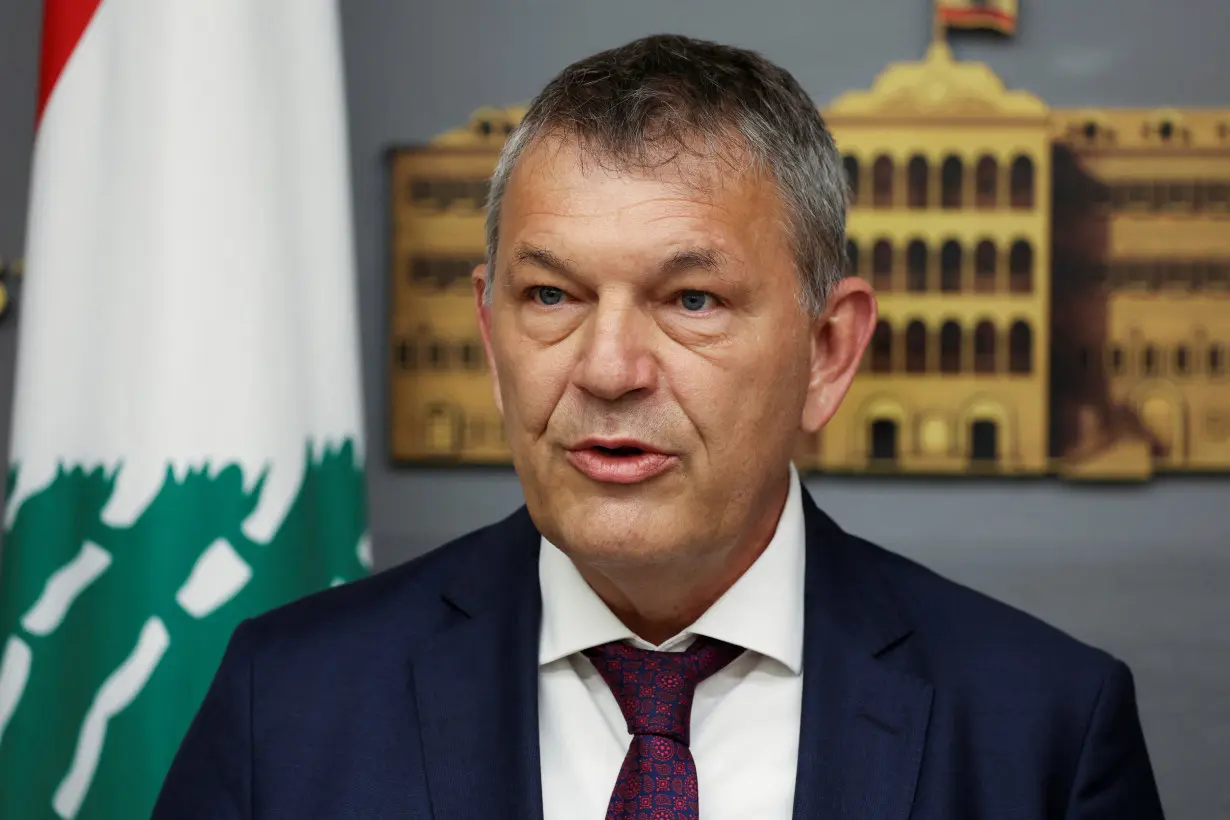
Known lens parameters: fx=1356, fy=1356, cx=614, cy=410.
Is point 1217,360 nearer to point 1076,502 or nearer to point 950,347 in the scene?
point 1076,502

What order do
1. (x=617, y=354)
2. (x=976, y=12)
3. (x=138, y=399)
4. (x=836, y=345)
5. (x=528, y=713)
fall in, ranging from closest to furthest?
(x=617, y=354) → (x=528, y=713) → (x=836, y=345) → (x=138, y=399) → (x=976, y=12)

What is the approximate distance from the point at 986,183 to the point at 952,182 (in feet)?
0.19

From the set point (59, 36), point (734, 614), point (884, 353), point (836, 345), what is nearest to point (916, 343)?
point (884, 353)

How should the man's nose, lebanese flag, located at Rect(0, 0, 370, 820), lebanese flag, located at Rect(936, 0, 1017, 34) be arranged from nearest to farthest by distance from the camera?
1. the man's nose
2. lebanese flag, located at Rect(0, 0, 370, 820)
3. lebanese flag, located at Rect(936, 0, 1017, 34)

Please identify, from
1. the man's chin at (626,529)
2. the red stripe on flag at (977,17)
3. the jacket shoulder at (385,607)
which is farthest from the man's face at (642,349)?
the red stripe on flag at (977,17)

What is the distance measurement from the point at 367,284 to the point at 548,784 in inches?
50.2

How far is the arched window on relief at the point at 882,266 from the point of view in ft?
7.57

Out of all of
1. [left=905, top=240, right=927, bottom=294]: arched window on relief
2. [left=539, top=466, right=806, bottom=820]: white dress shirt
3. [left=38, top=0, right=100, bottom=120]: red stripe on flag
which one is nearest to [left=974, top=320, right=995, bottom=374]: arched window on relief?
[left=905, top=240, right=927, bottom=294]: arched window on relief

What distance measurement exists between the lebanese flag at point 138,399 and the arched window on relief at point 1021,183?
4.01ft

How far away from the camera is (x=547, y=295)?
1.29 metres

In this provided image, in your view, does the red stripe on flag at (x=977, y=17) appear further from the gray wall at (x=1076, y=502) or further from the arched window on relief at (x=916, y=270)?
the arched window on relief at (x=916, y=270)

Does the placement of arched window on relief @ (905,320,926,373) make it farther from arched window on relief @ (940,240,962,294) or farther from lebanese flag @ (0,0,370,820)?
lebanese flag @ (0,0,370,820)

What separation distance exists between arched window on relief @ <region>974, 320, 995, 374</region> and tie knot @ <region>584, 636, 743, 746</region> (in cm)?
110

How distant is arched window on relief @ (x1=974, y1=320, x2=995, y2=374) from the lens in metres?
2.31
